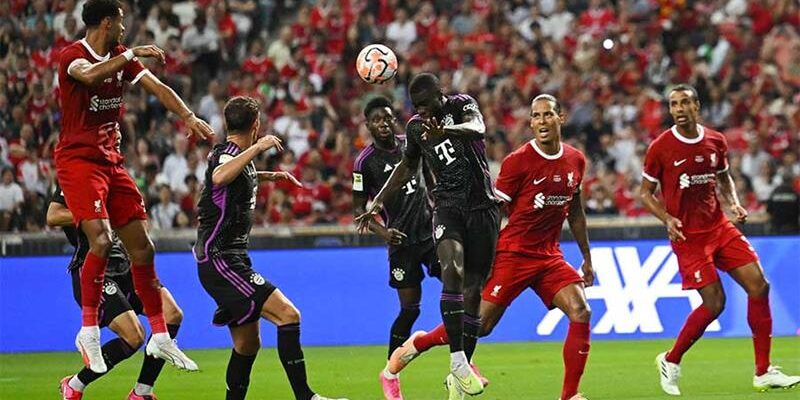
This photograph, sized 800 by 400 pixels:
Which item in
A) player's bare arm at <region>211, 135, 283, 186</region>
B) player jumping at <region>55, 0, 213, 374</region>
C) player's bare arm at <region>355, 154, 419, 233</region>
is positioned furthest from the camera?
player's bare arm at <region>355, 154, 419, 233</region>

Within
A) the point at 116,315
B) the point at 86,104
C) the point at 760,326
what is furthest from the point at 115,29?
the point at 760,326

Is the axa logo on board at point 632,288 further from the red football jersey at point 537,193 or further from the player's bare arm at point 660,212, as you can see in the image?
the red football jersey at point 537,193

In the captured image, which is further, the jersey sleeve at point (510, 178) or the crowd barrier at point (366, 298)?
the crowd barrier at point (366, 298)

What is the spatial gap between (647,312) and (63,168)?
883cm

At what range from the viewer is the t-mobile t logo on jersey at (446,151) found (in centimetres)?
1084

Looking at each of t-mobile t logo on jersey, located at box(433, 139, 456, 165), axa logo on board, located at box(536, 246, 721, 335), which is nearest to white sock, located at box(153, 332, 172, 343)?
t-mobile t logo on jersey, located at box(433, 139, 456, 165)

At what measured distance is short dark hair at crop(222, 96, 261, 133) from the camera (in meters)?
9.76

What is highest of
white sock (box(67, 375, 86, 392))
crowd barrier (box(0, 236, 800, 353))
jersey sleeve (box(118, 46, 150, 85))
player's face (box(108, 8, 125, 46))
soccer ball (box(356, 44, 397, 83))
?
player's face (box(108, 8, 125, 46))

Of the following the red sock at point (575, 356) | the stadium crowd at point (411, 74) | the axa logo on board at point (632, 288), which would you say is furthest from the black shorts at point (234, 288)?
the stadium crowd at point (411, 74)

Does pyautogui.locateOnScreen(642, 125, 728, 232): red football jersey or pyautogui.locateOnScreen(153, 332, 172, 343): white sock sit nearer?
pyautogui.locateOnScreen(153, 332, 172, 343): white sock

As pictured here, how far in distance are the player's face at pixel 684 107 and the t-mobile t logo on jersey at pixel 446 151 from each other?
2.21m

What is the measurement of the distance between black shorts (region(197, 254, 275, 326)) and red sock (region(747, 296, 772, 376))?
4.43 m

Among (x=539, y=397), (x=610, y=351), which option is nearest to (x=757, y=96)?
(x=610, y=351)

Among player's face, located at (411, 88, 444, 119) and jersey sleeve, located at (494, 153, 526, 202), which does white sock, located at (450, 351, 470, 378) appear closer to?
jersey sleeve, located at (494, 153, 526, 202)
